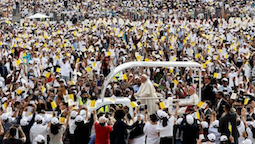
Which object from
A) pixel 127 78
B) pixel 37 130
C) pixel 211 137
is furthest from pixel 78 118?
pixel 127 78

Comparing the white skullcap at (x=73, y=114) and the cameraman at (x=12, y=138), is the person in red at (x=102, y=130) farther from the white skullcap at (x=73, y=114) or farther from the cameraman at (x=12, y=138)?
the cameraman at (x=12, y=138)

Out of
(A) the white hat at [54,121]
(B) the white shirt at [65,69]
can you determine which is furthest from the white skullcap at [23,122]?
(B) the white shirt at [65,69]

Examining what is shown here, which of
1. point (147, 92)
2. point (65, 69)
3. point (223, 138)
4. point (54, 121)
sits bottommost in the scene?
point (223, 138)

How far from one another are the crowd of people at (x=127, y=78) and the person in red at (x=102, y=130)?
0.02m

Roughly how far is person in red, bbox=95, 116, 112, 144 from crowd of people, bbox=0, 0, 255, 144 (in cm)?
2

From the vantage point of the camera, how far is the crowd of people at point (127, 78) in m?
10.6

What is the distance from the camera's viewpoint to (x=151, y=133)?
34.1ft

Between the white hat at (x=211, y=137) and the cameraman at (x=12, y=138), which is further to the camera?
the white hat at (x=211, y=137)

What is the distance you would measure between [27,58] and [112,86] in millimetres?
6044

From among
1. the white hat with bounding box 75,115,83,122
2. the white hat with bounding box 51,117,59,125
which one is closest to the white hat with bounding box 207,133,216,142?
the white hat with bounding box 75,115,83,122

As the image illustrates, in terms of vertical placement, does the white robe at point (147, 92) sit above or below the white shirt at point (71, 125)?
above

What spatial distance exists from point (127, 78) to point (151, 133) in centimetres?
552

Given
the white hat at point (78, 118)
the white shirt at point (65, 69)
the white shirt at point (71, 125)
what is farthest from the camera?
the white shirt at point (65, 69)

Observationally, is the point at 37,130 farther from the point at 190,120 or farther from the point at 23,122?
the point at 190,120
